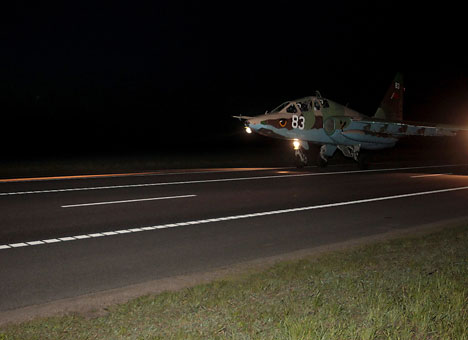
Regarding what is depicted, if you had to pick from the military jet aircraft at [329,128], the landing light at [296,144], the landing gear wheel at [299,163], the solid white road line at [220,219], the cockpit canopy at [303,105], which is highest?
the cockpit canopy at [303,105]

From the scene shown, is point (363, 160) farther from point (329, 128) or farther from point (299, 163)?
point (299, 163)

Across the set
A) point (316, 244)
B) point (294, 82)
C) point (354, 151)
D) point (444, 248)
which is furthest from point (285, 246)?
point (294, 82)


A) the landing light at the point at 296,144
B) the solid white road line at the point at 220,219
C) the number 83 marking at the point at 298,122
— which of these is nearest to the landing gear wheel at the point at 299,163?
the landing light at the point at 296,144

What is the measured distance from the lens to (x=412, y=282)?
6.44m

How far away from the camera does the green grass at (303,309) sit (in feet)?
15.7

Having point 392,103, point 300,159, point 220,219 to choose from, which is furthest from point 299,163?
point 220,219

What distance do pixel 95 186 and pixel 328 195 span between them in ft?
22.9

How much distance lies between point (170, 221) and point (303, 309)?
5696mm

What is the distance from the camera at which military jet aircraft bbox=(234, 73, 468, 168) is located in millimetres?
22750

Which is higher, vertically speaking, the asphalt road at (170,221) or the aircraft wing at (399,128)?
the aircraft wing at (399,128)

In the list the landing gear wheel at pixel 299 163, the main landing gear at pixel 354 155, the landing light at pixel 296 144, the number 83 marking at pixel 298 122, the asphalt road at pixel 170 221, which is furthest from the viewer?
the main landing gear at pixel 354 155

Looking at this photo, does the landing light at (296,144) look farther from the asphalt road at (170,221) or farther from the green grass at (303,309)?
the green grass at (303,309)

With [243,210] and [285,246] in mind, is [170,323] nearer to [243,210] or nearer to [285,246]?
[285,246]

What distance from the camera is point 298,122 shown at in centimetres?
2314
